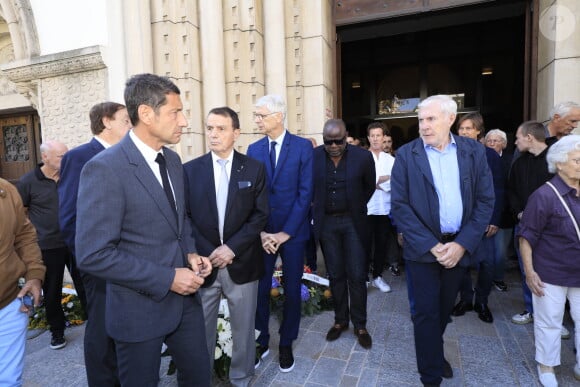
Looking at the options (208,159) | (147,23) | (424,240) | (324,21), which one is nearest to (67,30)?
(147,23)

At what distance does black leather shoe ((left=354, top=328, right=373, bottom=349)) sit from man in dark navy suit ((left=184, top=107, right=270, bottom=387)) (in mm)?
1103

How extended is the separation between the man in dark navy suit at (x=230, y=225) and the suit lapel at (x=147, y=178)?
0.75 metres

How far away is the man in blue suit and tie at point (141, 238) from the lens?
144 centimetres

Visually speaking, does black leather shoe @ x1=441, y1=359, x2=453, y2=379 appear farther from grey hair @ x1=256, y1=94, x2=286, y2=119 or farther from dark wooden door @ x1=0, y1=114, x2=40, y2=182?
dark wooden door @ x1=0, y1=114, x2=40, y2=182

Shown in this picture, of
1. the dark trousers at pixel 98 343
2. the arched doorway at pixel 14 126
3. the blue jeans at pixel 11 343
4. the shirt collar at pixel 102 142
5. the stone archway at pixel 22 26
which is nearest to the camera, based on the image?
the blue jeans at pixel 11 343

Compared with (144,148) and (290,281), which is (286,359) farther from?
(144,148)

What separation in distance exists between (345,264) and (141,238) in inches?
84.8

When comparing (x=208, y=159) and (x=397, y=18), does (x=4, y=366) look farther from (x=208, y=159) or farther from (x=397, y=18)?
(x=397, y=18)

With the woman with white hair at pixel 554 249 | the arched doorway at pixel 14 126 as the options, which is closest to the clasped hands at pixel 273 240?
the woman with white hair at pixel 554 249

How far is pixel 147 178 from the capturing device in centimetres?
156

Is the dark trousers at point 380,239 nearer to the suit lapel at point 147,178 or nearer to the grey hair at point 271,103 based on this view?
the grey hair at point 271,103

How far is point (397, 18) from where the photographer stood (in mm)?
4949

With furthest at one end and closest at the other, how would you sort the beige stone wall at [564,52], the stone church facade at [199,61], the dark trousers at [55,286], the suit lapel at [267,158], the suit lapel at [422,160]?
the stone church facade at [199,61], the beige stone wall at [564,52], the dark trousers at [55,286], the suit lapel at [267,158], the suit lapel at [422,160]

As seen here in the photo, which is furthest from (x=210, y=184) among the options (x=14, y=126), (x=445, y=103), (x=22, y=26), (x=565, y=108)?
(x=14, y=126)
